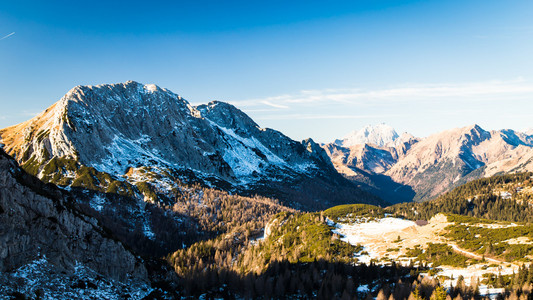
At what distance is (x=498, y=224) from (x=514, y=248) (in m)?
34.7

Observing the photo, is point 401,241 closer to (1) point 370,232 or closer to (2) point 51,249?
(1) point 370,232

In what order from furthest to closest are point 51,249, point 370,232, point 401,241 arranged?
1. point 370,232
2. point 401,241
3. point 51,249

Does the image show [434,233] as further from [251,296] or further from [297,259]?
[251,296]

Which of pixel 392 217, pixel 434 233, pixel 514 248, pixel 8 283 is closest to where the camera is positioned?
pixel 8 283

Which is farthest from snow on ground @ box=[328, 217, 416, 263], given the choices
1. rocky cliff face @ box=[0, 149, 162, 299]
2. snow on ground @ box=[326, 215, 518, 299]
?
rocky cliff face @ box=[0, 149, 162, 299]

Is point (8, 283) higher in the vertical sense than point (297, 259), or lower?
higher

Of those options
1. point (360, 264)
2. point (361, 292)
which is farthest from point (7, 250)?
point (360, 264)

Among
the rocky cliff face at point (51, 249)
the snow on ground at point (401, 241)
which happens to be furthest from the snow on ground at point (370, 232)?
the rocky cliff face at point (51, 249)

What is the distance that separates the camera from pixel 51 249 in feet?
213

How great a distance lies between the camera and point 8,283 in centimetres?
5391

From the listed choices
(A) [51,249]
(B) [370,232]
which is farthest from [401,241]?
(A) [51,249]

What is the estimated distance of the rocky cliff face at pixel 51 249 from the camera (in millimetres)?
A: 57250

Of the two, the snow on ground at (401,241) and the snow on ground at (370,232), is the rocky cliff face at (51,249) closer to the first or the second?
the snow on ground at (401,241)

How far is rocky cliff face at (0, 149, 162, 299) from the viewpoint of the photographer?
Result: 57250 mm
